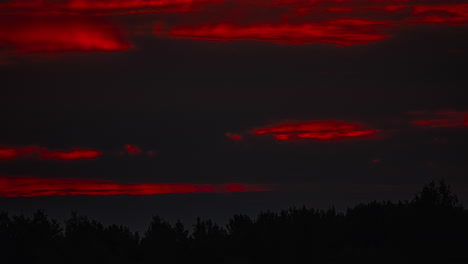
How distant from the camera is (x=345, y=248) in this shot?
2323 inches

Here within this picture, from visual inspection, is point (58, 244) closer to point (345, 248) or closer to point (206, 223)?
point (206, 223)

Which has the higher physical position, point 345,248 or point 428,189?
point 428,189

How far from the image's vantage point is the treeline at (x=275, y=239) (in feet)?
191

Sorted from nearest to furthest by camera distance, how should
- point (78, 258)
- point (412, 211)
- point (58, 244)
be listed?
point (78, 258) → point (58, 244) → point (412, 211)

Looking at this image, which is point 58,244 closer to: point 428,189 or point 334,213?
point 334,213

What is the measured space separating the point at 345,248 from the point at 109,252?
15449 millimetres

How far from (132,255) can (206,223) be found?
730cm

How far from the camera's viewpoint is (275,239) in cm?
6041

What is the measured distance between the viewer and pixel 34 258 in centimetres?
5916

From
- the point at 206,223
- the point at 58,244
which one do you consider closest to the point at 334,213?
the point at 206,223

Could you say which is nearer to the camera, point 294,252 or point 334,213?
point 294,252

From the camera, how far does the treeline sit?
58.3 m

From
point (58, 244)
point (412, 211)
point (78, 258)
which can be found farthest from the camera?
point (412, 211)

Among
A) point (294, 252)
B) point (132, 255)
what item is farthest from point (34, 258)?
point (294, 252)
